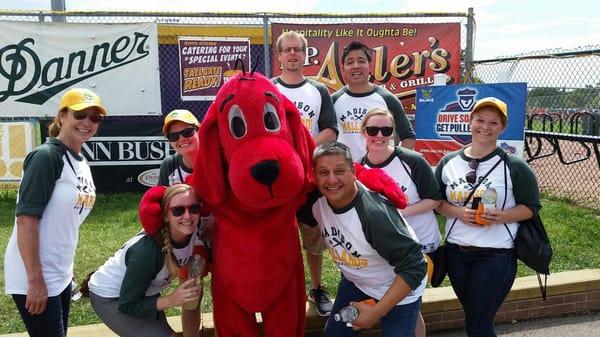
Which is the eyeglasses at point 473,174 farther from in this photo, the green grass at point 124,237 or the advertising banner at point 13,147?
the advertising banner at point 13,147

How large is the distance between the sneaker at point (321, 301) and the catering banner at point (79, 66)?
4627mm

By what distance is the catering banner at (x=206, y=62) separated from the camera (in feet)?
24.4

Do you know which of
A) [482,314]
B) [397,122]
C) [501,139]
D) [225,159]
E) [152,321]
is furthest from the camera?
[501,139]

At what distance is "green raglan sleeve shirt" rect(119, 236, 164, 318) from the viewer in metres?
2.45

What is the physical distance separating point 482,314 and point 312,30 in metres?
5.34

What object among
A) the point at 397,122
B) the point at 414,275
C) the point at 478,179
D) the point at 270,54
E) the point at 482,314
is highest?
the point at 270,54

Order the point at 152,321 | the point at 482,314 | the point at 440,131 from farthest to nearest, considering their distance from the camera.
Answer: the point at 440,131, the point at 482,314, the point at 152,321

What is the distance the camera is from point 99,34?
23.6ft

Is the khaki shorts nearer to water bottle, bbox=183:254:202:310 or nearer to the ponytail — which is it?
water bottle, bbox=183:254:202:310

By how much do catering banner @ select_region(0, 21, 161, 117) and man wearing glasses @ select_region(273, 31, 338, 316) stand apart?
4.20 meters

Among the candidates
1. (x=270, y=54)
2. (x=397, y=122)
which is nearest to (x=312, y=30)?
(x=270, y=54)

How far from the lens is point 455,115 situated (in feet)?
20.5

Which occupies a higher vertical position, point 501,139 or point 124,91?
point 124,91

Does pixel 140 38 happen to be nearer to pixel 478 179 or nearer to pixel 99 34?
pixel 99 34
